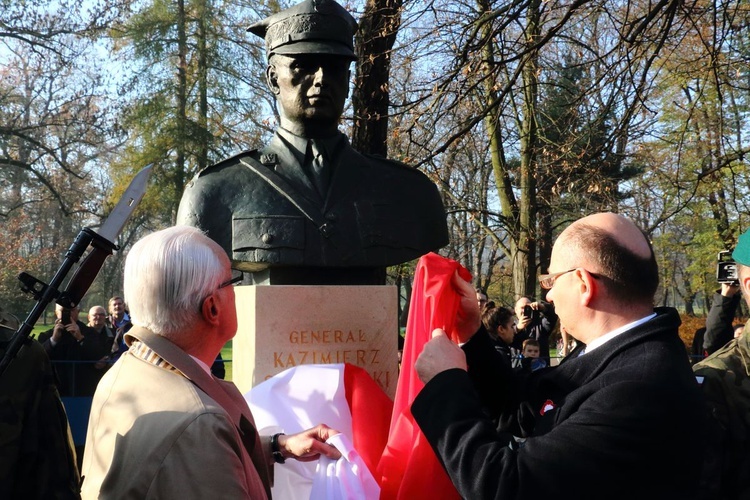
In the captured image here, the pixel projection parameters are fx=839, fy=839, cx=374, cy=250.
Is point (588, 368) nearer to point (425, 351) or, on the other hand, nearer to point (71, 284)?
point (425, 351)

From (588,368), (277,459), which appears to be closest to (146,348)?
(277,459)

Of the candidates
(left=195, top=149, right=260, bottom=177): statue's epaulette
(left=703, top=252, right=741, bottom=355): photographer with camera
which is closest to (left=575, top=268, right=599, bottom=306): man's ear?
(left=195, top=149, right=260, bottom=177): statue's epaulette

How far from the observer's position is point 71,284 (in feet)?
8.86

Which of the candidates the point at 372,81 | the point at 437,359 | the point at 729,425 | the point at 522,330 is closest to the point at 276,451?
the point at 437,359

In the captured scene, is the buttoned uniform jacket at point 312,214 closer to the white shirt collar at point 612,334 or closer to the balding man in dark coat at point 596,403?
the balding man in dark coat at point 596,403

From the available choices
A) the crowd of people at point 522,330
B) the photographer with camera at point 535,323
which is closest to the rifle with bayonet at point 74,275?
the crowd of people at point 522,330

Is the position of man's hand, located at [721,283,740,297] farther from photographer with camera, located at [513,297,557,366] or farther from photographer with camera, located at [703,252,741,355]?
photographer with camera, located at [513,297,557,366]

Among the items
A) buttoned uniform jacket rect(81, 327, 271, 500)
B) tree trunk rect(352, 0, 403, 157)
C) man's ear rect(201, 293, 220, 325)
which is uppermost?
tree trunk rect(352, 0, 403, 157)

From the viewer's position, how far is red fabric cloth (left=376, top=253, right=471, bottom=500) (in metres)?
2.44

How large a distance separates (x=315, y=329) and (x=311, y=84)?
3.62 ft

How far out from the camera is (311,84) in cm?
379

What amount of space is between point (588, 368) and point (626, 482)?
30 cm

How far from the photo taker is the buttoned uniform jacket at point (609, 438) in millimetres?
1909

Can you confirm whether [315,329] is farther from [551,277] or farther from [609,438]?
[609,438]
